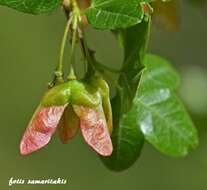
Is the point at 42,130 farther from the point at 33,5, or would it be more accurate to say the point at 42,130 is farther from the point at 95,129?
the point at 33,5

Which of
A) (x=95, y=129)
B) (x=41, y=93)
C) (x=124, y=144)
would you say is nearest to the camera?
(x=95, y=129)

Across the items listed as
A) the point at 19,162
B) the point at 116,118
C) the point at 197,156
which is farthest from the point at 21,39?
the point at 116,118

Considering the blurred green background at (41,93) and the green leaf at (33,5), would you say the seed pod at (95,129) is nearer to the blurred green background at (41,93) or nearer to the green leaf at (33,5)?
the green leaf at (33,5)

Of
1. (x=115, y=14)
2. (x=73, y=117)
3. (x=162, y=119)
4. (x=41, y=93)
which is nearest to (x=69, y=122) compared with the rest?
(x=73, y=117)

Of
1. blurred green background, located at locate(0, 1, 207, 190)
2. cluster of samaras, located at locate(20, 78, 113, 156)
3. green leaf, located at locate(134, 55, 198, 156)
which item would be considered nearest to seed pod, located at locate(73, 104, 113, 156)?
cluster of samaras, located at locate(20, 78, 113, 156)

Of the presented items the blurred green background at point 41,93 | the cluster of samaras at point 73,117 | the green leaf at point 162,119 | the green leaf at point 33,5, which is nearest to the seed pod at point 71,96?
the cluster of samaras at point 73,117

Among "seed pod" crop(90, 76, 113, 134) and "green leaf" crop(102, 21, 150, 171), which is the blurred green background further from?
"seed pod" crop(90, 76, 113, 134)

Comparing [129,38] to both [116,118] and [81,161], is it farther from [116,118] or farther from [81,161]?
[81,161]
